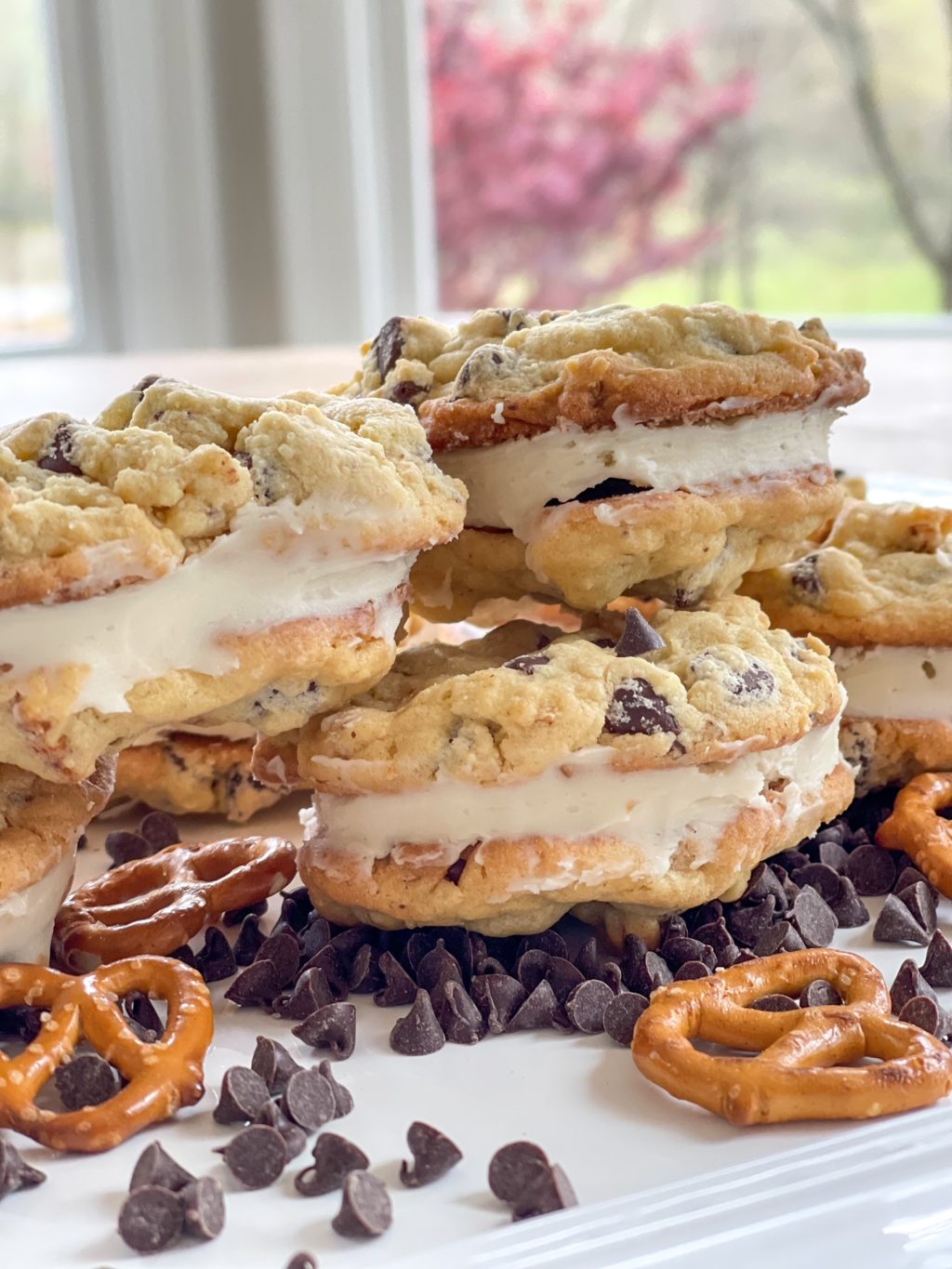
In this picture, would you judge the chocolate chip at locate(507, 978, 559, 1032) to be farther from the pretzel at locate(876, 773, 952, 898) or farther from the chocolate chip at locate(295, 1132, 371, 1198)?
the pretzel at locate(876, 773, 952, 898)

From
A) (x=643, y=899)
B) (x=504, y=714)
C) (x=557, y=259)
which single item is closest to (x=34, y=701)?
(x=504, y=714)

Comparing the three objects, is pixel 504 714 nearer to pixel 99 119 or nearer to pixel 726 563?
pixel 726 563

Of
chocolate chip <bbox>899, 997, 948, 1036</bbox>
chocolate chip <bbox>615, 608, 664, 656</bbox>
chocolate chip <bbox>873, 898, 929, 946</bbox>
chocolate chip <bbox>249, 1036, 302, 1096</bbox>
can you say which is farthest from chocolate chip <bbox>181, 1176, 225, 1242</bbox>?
chocolate chip <bbox>873, 898, 929, 946</bbox>

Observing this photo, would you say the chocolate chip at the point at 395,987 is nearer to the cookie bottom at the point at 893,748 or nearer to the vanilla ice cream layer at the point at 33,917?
the vanilla ice cream layer at the point at 33,917

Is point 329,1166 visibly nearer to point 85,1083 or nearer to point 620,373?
point 85,1083

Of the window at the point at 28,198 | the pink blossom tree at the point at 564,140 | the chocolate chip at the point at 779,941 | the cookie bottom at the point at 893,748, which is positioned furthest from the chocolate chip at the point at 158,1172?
the pink blossom tree at the point at 564,140
